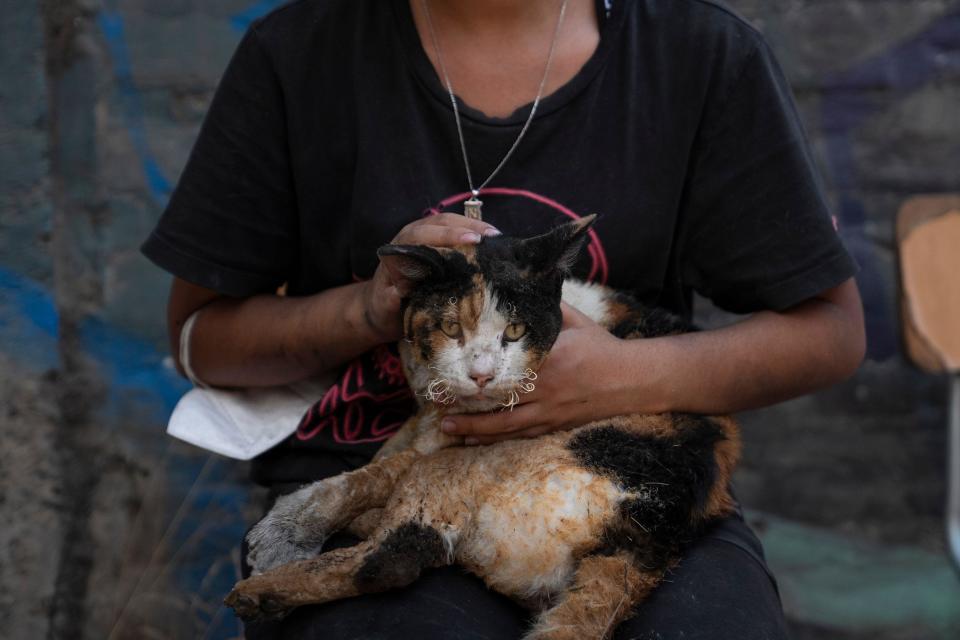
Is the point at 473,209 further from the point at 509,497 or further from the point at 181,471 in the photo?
the point at 181,471

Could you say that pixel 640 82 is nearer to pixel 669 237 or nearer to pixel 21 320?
pixel 669 237

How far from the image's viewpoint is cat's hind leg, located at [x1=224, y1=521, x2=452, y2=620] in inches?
62.8

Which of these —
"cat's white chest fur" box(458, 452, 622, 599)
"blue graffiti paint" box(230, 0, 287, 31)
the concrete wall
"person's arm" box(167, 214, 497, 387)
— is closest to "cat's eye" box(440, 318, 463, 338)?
"person's arm" box(167, 214, 497, 387)

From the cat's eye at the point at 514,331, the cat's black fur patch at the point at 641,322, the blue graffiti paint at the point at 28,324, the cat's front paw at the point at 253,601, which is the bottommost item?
the blue graffiti paint at the point at 28,324

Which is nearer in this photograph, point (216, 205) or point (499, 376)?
point (499, 376)

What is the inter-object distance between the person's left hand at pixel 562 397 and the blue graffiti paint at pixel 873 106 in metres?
1.67

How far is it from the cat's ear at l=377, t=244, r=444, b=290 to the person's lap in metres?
0.49

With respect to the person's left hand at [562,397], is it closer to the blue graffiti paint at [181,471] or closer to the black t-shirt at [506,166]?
the black t-shirt at [506,166]

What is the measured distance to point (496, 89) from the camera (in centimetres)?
198

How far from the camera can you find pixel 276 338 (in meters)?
1.99

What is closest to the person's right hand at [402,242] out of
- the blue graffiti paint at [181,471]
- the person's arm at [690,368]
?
the person's arm at [690,368]

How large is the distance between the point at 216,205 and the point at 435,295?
0.57 meters

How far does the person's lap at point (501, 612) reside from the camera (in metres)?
1.55

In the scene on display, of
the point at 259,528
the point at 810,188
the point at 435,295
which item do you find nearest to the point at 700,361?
the point at 810,188
